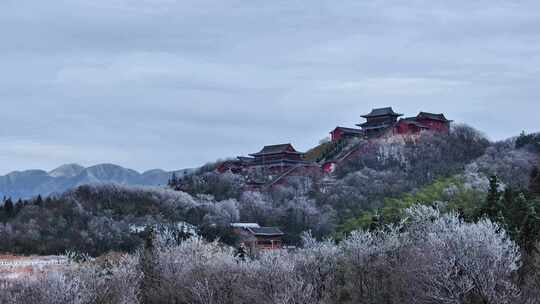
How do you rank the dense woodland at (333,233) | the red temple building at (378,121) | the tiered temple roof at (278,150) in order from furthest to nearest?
the red temple building at (378,121) → the tiered temple roof at (278,150) → the dense woodland at (333,233)

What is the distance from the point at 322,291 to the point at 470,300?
25.2 feet

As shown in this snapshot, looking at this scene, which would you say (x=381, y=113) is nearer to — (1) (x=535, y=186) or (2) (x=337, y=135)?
(2) (x=337, y=135)

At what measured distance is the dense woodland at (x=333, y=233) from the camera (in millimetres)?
32625

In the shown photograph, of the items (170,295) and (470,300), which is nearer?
(470,300)

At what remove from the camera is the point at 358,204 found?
7038cm

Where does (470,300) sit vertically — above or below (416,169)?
below

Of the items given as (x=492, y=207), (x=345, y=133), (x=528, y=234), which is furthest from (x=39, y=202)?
(x=528, y=234)

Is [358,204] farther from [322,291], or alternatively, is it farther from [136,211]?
[322,291]

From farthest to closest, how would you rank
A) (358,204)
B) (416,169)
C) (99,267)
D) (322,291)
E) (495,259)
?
(416,169) → (358,204) → (99,267) → (322,291) → (495,259)

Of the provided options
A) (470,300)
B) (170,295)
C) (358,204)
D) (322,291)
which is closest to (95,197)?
(358,204)

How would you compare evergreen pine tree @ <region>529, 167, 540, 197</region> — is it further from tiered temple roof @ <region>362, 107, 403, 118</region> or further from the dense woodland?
tiered temple roof @ <region>362, 107, 403, 118</region>

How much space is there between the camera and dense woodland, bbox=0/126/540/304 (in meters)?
32.6

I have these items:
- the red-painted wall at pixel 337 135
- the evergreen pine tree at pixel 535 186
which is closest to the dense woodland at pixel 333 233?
the evergreen pine tree at pixel 535 186

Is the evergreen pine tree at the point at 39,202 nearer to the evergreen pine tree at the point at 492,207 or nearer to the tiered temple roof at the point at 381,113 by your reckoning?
the tiered temple roof at the point at 381,113
